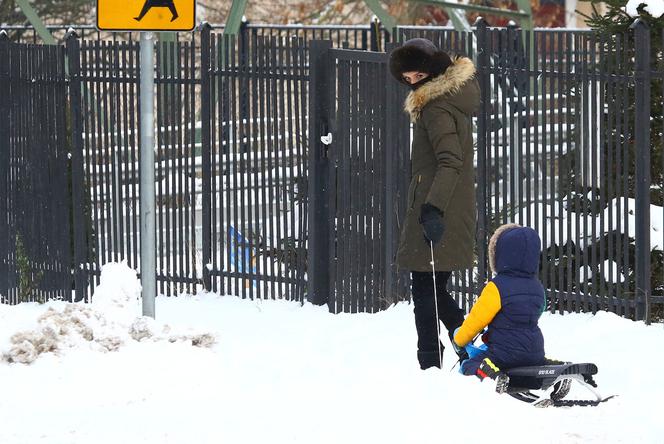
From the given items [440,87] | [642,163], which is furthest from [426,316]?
[642,163]

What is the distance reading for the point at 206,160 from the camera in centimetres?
1091

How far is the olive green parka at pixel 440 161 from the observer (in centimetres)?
740

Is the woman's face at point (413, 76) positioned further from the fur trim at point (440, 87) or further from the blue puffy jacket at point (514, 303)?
→ the blue puffy jacket at point (514, 303)

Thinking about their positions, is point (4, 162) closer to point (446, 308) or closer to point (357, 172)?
point (357, 172)

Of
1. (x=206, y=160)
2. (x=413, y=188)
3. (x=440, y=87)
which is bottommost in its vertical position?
(x=413, y=188)

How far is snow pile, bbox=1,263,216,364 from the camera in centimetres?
812

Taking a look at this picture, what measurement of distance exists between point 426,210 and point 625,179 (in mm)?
2143

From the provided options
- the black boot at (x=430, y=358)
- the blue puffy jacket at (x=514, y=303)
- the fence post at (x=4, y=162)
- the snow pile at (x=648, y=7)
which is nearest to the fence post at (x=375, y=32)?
the snow pile at (x=648, y=7)

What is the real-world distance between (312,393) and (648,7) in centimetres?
366

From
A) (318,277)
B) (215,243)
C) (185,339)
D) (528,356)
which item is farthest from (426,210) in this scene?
(215,243)

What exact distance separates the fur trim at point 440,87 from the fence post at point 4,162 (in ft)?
17.0

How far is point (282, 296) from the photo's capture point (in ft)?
35.1

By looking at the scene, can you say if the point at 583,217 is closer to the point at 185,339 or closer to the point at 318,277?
the point at 318,277

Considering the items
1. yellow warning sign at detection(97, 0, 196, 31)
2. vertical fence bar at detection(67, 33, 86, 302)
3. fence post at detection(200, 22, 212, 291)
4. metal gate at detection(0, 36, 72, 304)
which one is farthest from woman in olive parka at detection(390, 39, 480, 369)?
metal gate at detection(0, 36, 72, 304)
